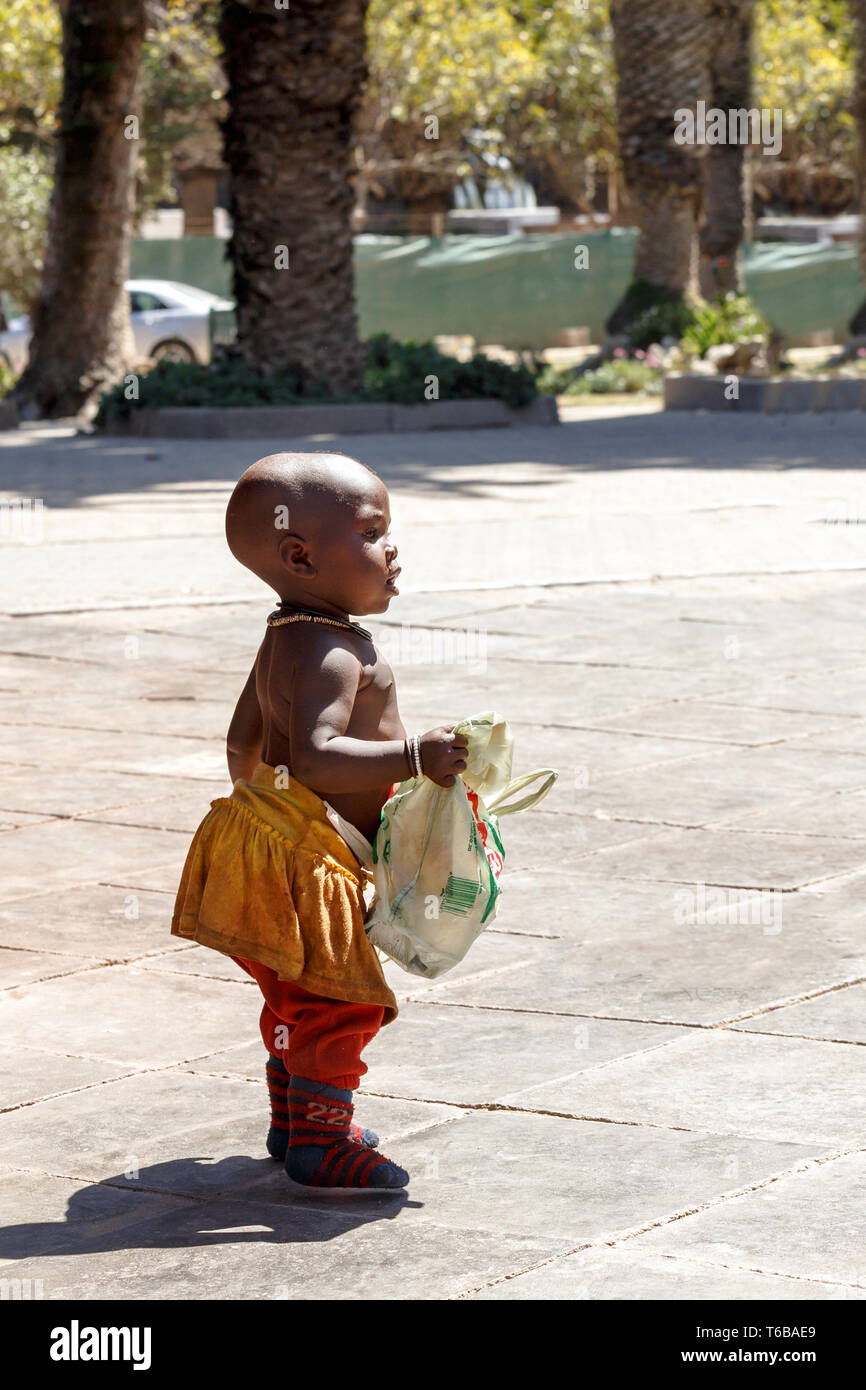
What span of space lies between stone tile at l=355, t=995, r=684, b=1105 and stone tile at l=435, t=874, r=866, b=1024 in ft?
0.28

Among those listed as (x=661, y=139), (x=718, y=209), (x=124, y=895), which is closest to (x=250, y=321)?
(x=661, y=139)

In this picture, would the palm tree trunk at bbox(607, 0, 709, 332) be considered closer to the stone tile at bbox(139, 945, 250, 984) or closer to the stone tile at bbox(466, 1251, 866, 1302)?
the stone tile at bbox(139, 945, 250, 984)

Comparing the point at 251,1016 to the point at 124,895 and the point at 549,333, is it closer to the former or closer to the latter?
the point at 124,895

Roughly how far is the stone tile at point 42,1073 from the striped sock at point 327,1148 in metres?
0.64

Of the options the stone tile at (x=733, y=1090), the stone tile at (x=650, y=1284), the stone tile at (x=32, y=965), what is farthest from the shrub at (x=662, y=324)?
the stone tile at (x=650, y=1284)

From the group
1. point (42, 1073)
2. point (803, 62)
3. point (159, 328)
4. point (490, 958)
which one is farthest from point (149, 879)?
point (803, 62)

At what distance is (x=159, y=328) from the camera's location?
2906cm

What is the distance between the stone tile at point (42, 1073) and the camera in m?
3.90

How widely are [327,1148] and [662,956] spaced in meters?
1.46

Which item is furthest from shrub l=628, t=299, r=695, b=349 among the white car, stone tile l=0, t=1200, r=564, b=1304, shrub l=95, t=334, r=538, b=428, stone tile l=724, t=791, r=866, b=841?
stone tile l=0, t=1200, r=564, b=1304

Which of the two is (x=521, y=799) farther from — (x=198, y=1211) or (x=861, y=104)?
(x=861, y=104)

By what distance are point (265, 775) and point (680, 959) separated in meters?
1.50

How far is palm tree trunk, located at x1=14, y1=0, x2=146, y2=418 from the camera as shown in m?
20.4

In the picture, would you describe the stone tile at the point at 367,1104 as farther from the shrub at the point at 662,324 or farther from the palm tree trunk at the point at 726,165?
the palm tree trunk at the point at 726,165
